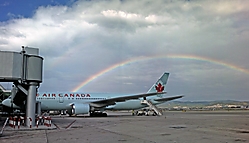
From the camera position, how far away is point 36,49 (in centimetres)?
1788

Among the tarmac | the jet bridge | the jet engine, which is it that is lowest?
the tarmac

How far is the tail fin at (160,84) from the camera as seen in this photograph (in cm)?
3997

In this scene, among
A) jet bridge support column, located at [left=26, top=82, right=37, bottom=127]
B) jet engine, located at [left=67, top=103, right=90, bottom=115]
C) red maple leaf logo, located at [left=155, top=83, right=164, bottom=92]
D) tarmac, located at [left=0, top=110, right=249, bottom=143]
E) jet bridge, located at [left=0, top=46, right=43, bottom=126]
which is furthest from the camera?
red maple leaf logo, located at [left=155, top=83, right=164, bottom=92]

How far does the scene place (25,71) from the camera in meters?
16.9

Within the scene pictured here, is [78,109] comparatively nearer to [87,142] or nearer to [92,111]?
[92,111]

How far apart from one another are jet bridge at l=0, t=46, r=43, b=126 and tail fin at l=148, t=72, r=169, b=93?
24.9 m

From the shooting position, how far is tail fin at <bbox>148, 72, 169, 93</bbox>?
131ft

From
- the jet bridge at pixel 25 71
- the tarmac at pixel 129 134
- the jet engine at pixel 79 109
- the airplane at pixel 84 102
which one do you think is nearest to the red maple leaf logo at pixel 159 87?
the airplane at pixel 84 102

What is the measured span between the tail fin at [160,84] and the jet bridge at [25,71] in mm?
24915

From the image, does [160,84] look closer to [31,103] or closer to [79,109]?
[79,109]

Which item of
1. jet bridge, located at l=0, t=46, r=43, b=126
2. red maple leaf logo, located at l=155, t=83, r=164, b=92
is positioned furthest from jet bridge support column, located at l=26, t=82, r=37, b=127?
red maple leaf logo, located at l=155, t=83, r=164, b=92

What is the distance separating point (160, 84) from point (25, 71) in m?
26.8

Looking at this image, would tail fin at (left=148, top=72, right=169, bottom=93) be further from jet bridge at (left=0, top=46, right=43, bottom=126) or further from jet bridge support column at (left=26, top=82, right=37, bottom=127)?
jet bridge support column at (left=26, top=82, right=37, bottom=127)

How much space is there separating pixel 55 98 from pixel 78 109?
3.88m
